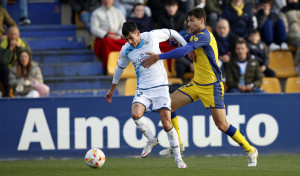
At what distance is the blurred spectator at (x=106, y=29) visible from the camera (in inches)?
500

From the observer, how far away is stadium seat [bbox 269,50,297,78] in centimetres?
1368

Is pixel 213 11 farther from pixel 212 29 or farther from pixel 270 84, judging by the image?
pixel 270 84

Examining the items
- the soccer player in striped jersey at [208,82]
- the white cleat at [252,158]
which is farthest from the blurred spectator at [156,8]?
the white cleat at [252,158]

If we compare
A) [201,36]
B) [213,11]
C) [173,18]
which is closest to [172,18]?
[173,18]

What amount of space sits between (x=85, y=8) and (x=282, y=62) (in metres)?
4.56

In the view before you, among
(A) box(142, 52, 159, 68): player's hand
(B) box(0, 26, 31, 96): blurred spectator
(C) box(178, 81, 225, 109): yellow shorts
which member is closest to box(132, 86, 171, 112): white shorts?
(C) box(178, 81, 225, 109): yellow shorts

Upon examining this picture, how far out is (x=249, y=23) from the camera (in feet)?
43.8

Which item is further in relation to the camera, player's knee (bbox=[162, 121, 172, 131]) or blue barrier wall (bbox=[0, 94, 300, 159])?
blue barrier wall (bbox=[0, 94, 300, 159])

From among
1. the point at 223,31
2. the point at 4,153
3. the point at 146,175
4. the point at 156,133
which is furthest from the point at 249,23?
the point at 146,175

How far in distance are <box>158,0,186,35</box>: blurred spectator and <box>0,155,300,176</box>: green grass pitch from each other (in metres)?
3.48

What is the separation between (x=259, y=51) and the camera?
12766 millimetres

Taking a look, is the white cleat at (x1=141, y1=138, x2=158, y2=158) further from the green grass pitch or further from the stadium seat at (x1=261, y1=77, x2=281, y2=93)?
the stadium seat at (x1=261, y1=77, x2=281, y2=93)

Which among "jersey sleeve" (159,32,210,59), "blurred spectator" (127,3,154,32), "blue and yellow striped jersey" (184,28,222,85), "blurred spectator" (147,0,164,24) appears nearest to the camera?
"jersey sleeve" (159,32,210,59)

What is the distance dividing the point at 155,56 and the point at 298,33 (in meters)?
7.18
